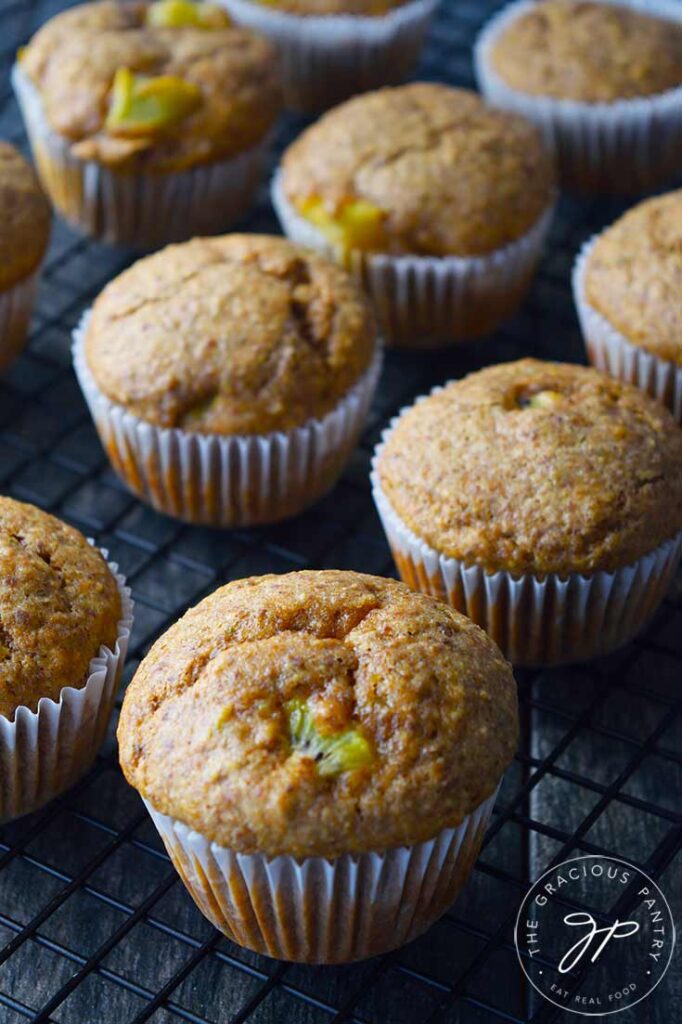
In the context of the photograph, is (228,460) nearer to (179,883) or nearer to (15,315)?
(15,315)

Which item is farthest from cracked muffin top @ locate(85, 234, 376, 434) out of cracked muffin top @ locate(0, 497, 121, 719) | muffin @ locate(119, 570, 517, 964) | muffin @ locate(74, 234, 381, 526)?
muffin @ locate(119, 570, 517, 964)

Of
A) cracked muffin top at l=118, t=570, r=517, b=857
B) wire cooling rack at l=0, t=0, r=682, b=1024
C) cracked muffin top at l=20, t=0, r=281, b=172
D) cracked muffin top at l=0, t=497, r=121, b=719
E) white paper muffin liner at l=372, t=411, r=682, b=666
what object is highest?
cracked muffin top at l=20, t=0, r=281, b=172

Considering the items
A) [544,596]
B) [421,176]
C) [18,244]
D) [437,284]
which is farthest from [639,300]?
[18,244]

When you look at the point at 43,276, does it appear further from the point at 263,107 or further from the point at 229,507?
the point at 229,507

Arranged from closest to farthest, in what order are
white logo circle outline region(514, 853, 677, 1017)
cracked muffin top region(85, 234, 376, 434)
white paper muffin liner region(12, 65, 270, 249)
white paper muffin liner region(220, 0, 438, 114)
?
white logo circle outline region(514, 853, 677, 1017), cracked muffin top region(85, 234, 376, 434), white paper muffin liner region(12, 65, 270, 249), white paper muffin liner region(220, 0, 438, 114)

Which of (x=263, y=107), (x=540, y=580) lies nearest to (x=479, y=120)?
(x=263, y=107)

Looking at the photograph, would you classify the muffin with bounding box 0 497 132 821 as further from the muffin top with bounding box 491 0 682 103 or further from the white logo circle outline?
the muffin top with bounding box 491 0 682 103

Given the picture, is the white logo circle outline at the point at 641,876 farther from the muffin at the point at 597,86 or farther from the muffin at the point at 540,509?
the muffin at the point at 597,86
